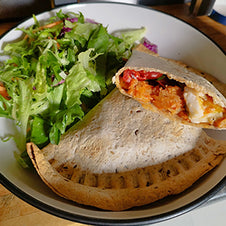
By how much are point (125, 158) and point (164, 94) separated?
35 centimetres

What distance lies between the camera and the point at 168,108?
1.17 metres

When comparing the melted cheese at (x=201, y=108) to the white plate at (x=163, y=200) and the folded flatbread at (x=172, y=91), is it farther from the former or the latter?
the white plate at (x=163, y=200)

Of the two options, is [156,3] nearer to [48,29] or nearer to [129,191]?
[48,29]

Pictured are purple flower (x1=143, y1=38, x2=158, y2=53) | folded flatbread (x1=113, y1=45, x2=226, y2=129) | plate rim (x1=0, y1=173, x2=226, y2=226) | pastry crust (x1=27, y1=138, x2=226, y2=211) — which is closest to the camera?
plate rim (x1=0, y1=173, x2=226, y2=226)

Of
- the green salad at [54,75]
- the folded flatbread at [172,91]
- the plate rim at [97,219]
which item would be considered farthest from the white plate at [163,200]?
the folded flatbread at [172,91]

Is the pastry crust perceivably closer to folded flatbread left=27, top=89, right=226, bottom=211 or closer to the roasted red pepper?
folded flatbread left=27, top=89, right=226, bottom=211

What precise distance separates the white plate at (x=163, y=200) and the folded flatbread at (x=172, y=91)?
23 centimetres

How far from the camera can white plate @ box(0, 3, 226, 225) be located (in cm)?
87

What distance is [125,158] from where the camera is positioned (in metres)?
1.10

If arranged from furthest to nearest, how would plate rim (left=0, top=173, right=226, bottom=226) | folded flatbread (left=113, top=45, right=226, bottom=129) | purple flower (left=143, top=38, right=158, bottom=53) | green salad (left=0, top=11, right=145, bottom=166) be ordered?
purple flower (left=143, top=38, right=158, bottom=53), green salad (left=0, top=11, right=145, bottom=166), folded flatbread (left=113, top=45, right=226, bottom=129), plate rim (left=0, top=173, right=226, bottom=226)

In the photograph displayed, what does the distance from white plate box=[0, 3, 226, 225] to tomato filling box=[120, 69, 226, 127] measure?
241mm

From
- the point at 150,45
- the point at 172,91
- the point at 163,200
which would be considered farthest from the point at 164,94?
the point at 150,45

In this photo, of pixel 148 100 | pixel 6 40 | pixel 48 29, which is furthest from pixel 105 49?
pixel 6 40

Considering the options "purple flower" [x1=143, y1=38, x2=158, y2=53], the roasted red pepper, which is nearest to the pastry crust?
the roasted red pepper
